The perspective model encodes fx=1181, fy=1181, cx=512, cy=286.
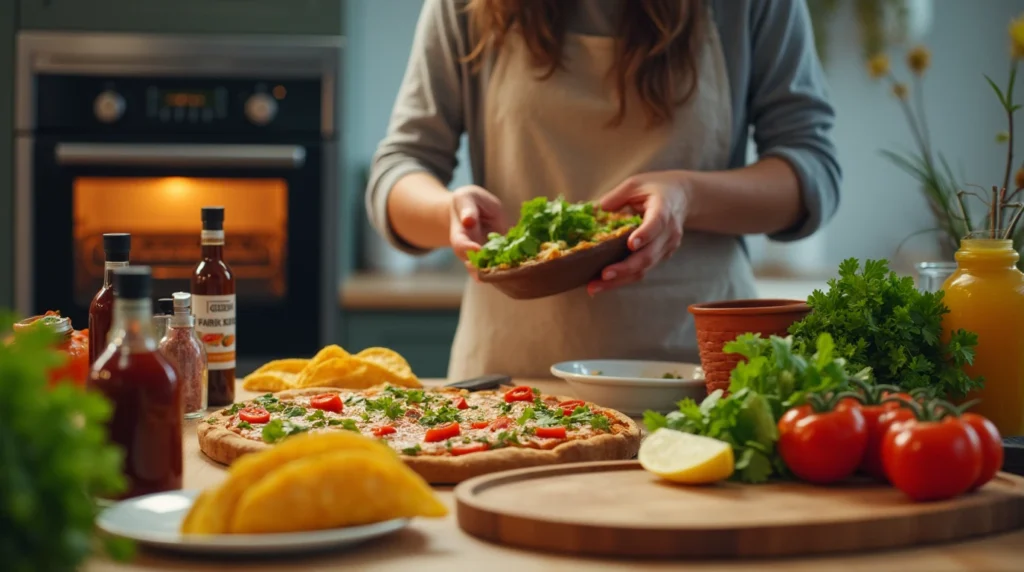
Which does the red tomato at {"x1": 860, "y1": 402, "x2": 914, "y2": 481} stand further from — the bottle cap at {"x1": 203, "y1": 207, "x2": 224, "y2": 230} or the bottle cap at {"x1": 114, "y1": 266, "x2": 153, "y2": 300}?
the bottle cap at {"x1": 203, "y1": 207, "x2": 224, "y2": 230}

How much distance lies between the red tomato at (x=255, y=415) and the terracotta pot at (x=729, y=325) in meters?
0.57

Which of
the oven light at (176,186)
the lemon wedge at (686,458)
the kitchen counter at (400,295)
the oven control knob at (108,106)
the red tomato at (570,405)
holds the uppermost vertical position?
the oven control knob at (108,106)

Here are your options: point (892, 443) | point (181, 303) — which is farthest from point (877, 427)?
point (181, 303)

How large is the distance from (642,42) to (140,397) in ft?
4.37

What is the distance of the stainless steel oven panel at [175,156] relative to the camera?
3.23 meters

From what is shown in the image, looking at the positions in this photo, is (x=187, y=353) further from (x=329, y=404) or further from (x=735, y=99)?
(x=735, y=99)

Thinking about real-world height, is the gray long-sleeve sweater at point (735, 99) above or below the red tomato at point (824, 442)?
above

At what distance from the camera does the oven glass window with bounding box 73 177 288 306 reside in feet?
10.7

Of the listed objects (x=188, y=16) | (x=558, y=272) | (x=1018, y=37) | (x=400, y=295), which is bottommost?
(x=400, y=295)

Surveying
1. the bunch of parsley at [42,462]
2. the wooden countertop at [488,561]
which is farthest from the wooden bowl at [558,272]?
the bunch of parsley at [42,462]

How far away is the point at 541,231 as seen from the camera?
6.02 feet

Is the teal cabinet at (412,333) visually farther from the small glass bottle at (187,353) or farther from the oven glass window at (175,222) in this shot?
the small glass bottle at (187,353)

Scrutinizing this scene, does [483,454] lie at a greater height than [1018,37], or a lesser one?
lesser

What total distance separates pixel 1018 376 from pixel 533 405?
600 millimetres
